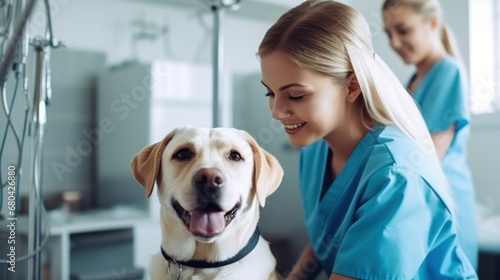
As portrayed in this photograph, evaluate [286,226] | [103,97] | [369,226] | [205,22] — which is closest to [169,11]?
[205,22]

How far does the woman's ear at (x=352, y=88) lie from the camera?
2.28 ft

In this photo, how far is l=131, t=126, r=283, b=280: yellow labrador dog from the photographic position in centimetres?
56

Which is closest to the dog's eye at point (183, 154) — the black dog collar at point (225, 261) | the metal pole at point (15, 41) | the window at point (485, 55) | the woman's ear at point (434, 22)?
the black dog collar at point (225, 261)

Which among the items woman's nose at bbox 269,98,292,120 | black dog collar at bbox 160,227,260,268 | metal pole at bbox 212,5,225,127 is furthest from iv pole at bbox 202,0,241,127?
black dog collar at bbox 160,227,260,268

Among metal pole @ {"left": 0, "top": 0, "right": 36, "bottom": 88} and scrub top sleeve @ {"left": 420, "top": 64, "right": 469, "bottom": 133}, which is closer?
metal pole @ {"left": 0, "top": 0, "right": 36, "bottom": 88}

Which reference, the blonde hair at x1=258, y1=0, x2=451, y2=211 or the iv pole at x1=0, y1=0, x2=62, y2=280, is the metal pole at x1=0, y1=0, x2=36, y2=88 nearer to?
the iv pole at x1=0, y1=0, x2=62, y2=280

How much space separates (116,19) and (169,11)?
0.14 m

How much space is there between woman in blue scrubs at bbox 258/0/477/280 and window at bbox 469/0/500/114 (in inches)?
26.3

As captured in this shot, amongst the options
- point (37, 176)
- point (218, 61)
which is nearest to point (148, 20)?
point (218, 61)

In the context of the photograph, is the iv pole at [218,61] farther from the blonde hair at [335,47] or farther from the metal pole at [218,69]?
the blonde hair at [335,47]

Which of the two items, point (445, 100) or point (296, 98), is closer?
point (296, 98)

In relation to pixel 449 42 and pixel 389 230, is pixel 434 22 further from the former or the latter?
pixel 389 230

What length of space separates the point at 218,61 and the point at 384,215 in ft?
1.22

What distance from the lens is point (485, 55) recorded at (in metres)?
1.36
